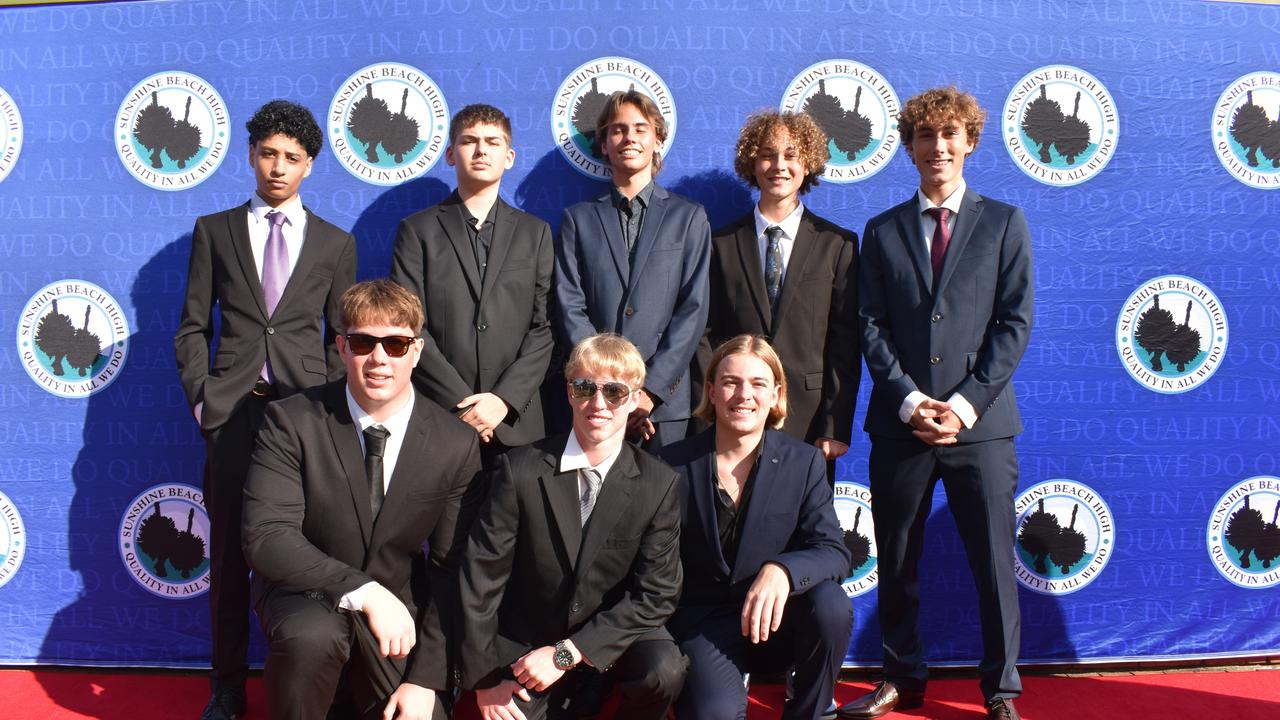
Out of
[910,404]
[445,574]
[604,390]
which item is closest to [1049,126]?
[910,404]

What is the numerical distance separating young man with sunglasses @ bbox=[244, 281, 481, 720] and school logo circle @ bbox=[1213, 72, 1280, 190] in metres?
3.34

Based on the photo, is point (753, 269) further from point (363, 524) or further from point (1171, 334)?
point (1171, 334)

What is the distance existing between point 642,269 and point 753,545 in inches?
41.3

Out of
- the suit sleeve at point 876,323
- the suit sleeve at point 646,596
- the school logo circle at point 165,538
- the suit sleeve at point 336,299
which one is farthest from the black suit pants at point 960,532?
the school logo circle at point 165,538

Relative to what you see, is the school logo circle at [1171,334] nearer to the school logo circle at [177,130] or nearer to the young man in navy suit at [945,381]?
the young man in navy suit at [945,381]

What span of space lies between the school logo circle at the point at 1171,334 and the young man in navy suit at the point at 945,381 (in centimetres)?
100

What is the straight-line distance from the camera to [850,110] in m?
3.58

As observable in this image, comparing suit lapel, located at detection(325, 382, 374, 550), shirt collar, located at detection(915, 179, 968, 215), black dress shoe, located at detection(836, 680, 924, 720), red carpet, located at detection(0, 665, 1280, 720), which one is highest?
shirt collar, located at detection(915, 179, 968, 215)

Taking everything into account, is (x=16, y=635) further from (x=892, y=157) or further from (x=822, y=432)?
(x=892, y=157)

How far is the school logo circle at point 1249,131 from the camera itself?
144 inches

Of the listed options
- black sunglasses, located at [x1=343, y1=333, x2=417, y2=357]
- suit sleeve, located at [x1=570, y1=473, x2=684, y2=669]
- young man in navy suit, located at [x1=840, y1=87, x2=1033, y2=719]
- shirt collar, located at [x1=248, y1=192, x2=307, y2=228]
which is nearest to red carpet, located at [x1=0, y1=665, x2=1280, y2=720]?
young man in navy suit, located at [x1=840, y1=87, x2=1033, y2=719]

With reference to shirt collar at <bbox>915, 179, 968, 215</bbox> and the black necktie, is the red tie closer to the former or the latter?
shirt collar at <bbox>915, 179, 968, 215</bbox>

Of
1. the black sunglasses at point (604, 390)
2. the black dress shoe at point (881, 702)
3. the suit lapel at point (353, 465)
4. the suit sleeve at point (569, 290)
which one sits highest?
the suit sleeve at point (569, 290)

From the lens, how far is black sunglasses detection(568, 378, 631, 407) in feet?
7.95
